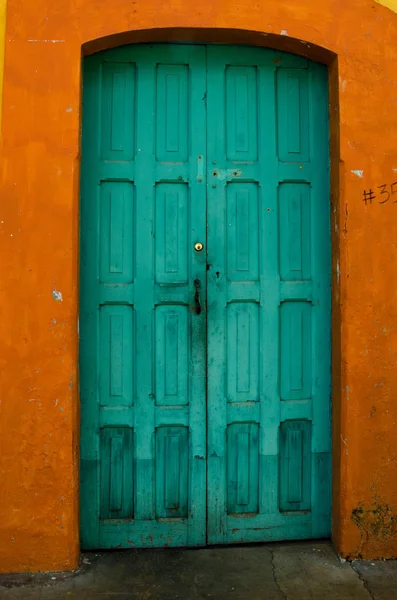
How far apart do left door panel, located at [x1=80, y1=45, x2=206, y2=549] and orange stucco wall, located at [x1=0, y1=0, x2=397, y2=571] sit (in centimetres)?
19

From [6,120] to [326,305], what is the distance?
200 centimetres

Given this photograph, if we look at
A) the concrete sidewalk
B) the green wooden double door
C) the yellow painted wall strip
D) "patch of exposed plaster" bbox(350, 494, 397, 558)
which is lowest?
the concrete sidewalk

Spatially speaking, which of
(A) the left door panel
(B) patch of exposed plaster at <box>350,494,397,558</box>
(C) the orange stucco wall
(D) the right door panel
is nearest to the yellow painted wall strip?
(C) the orange stucco wall

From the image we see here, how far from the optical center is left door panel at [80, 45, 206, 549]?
3162 millimetres

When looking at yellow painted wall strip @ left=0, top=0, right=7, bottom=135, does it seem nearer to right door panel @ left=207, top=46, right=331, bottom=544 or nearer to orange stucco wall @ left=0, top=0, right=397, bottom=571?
orange stucco wall @ left=0, top=0, right=397, bottom=571

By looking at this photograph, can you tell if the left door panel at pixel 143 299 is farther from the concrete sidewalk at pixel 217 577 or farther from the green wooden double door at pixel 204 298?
the concrete sidewalk at pixel 217 577

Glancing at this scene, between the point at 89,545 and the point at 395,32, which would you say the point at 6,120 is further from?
the point at 89,545

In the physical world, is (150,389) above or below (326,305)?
below

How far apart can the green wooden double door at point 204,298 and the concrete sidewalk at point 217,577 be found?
140 millimetres

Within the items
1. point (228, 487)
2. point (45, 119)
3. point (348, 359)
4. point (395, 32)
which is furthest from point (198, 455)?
point (395, 32)

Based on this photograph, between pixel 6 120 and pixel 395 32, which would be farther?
pixel 395 32

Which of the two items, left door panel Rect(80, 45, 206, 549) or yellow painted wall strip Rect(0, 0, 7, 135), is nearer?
yellow painted wall strip Rect(0, 0, 7, 135)

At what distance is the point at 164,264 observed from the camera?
320cm

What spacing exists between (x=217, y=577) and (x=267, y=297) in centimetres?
150
